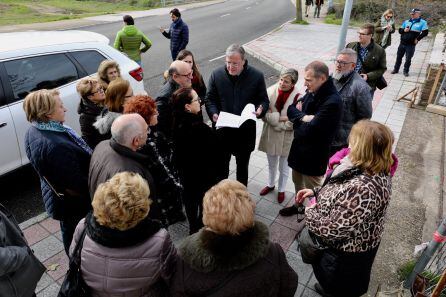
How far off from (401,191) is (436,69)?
4.27 meters

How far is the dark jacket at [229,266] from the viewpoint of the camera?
1.75m

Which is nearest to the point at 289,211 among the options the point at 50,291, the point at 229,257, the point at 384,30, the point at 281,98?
the point at 281,98

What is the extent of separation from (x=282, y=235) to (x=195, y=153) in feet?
5.13

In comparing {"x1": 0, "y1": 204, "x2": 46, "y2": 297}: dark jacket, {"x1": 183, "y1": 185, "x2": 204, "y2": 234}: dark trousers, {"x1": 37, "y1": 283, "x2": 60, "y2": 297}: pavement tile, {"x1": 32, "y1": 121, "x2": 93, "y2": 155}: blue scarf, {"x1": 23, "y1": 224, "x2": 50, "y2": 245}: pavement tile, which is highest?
{"x1": 32, "y1": 121, "x2": 93, "y2": 155}: blue scarf

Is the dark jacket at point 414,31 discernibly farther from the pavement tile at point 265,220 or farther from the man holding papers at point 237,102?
the pavement tile at point 265,220

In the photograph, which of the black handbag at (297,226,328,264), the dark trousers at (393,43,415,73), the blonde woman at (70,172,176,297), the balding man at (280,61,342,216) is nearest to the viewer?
the blonde woman at (70,172,176,297)

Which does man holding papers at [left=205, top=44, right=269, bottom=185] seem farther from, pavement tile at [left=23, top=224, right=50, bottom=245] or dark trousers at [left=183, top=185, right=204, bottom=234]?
pavement tile at [left=23, top=224, right=50, bottom=245]

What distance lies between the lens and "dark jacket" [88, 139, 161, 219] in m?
2.51

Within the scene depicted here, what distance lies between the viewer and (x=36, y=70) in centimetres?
436

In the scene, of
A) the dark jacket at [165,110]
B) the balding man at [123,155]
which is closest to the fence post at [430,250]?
the balding man at [123,155]

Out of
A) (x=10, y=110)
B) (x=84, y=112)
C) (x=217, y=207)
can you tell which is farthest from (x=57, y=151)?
(x=10, y=110)

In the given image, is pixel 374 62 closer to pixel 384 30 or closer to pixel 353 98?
pixel 353 98

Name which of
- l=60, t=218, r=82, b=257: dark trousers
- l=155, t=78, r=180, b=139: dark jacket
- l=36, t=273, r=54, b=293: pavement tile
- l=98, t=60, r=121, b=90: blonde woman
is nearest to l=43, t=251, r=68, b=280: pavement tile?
l=36, t=273, r=54, b=293: pavement tile

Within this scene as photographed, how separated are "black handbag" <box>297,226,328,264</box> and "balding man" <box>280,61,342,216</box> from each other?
3.44 ft
